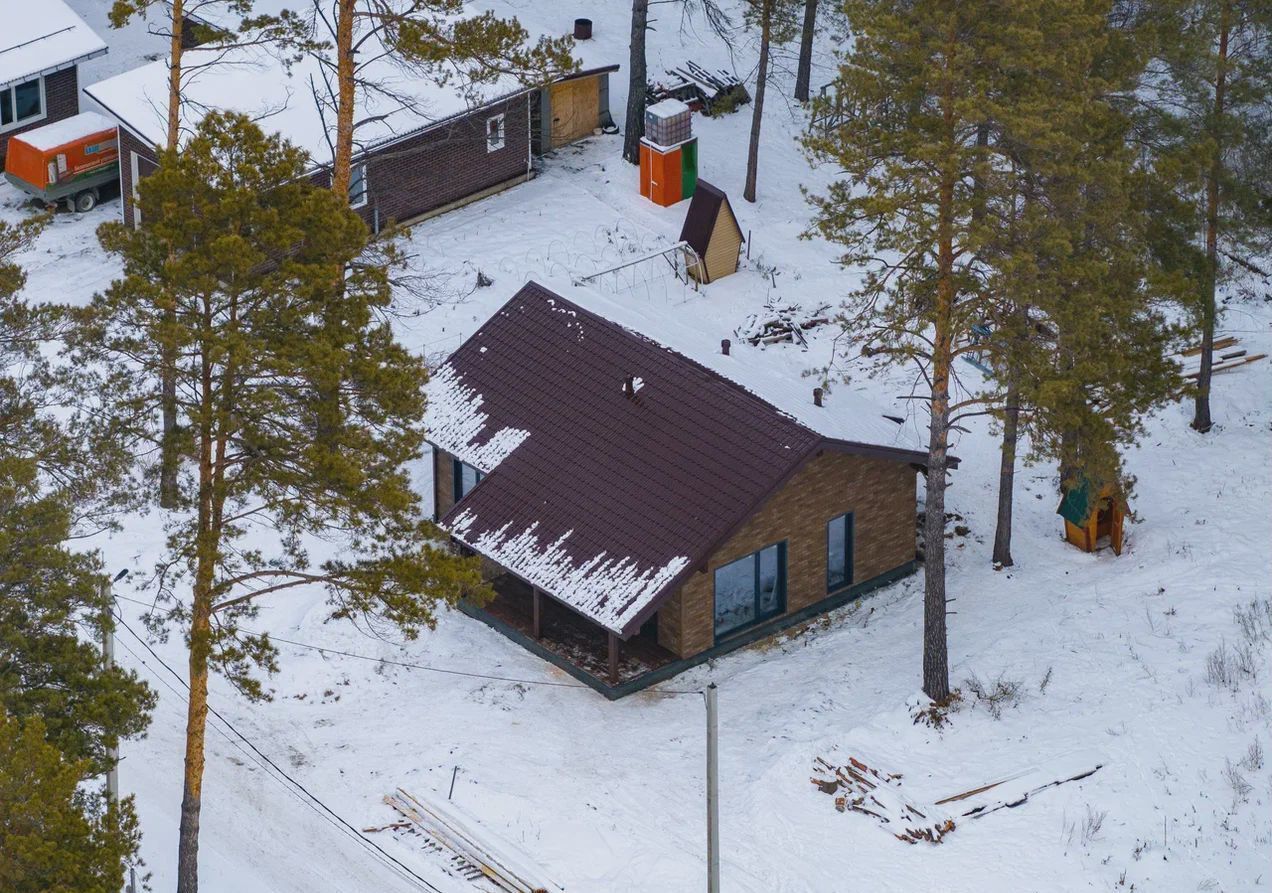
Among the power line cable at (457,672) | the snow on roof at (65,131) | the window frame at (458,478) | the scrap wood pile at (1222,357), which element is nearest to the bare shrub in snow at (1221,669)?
the power line cable at (457,672)

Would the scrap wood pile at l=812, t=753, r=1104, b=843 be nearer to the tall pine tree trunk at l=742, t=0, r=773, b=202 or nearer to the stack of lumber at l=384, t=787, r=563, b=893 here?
the stack of lumber at l=384, t=787, r=563, b=893

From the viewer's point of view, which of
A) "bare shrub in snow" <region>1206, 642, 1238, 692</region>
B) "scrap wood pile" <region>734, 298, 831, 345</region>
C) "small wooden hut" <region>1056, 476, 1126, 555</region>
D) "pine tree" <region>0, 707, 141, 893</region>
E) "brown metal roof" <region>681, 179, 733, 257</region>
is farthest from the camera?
"brown metal roof" <region>681, 179, 733, 257</region>

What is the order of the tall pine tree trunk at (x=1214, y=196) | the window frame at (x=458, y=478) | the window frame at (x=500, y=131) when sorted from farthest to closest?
1. the window frame at (x=500, y=131)
2. the tall pine tree trunk at (x=1214, y=196)
3. the window frame at (x=458, y=478)

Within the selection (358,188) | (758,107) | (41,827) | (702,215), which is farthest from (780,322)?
(41,827)

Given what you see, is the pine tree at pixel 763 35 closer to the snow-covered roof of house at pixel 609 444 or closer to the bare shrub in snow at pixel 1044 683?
the snow-covered roof of house at pixel 609 444

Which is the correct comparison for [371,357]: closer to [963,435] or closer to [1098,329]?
[1098,329]

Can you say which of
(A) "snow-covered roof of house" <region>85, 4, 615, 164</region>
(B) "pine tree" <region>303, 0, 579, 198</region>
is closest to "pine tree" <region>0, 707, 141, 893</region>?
(B) "pine tree" <region>303, 0, 579, 198</region>

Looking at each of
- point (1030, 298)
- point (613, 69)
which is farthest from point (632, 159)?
point (1030, 298)

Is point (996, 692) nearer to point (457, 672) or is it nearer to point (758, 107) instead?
point (457, 672)
